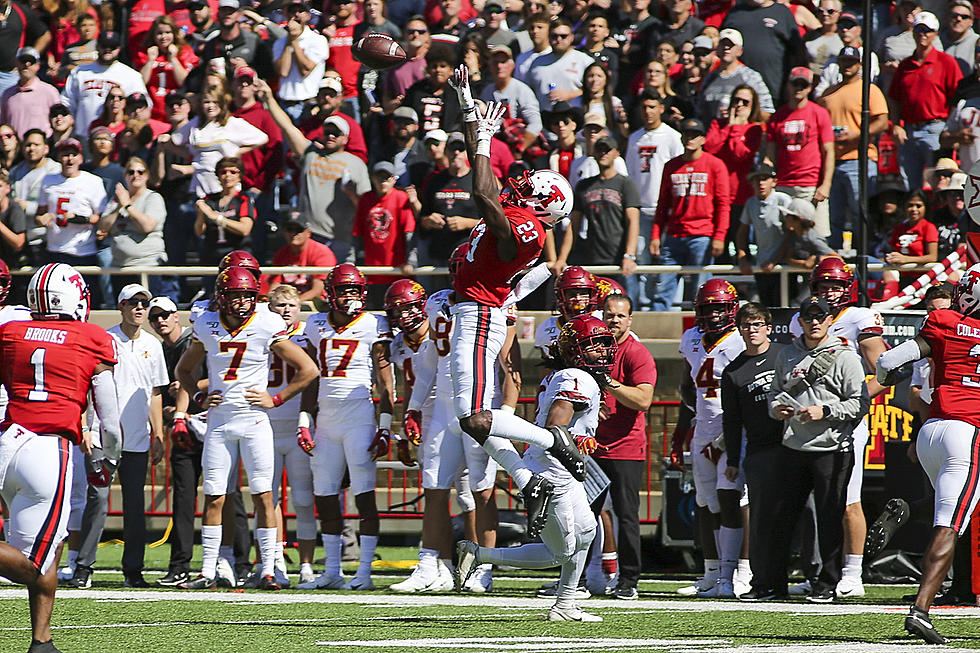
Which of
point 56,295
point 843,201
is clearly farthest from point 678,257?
point 56,295

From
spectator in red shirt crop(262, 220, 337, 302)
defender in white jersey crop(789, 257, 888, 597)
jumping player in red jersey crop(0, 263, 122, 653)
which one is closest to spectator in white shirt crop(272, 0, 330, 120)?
spectator in red shirt crop(262, 220, 337, 302)

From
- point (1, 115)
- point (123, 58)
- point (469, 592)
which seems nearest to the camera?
point (469, 592)

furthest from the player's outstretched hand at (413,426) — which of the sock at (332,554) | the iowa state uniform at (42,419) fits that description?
the iowa state uniform at (42,419)

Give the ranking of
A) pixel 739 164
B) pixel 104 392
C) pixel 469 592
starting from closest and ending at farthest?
pixel 104 392 < pixel 469 592 < pixel 739 164

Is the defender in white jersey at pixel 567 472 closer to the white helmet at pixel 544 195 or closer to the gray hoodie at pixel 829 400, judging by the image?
the white helmet at pixel 544 195

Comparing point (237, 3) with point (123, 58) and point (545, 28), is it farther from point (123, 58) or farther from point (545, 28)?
point (545, 28)

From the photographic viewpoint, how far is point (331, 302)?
9906mm

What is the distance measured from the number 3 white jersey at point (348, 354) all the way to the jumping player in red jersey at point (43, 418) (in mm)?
3079

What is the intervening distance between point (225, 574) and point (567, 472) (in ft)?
10.3

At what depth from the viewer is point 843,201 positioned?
1251 centimetres

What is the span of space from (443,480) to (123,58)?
8.24 metres

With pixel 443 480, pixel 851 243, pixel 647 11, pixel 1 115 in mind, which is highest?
pixel 647 11

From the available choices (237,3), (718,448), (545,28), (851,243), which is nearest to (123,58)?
(237,3)

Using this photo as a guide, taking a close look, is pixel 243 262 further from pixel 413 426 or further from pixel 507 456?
pixel 507 456
